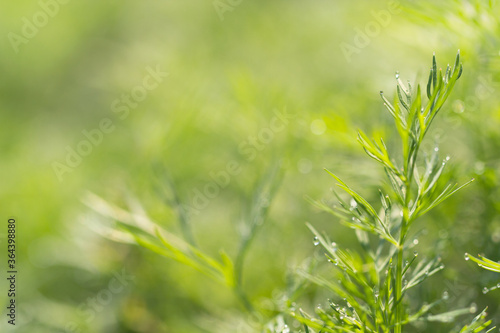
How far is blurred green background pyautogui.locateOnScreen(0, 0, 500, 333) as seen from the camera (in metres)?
0.46

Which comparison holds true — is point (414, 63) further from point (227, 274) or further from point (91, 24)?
point (91, 24)

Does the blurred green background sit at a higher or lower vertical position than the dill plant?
higher

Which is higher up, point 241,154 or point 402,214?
point 241,154

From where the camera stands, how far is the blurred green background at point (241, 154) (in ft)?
1.52

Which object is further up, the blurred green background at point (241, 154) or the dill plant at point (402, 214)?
the blurred green background at point (241, 154)

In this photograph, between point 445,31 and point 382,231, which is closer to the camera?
point 382,231

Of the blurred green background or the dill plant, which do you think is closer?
the dill plant

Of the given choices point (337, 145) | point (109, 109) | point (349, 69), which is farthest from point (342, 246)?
point (109, 109)

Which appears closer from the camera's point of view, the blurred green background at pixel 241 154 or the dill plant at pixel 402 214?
the dill plant at pixel 402 214

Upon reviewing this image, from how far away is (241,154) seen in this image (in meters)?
0.64

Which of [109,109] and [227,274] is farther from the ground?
[109,109]

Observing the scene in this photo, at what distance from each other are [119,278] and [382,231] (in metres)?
0.34

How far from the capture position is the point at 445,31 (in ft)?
1.61

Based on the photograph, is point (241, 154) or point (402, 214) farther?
point (241, 154)
